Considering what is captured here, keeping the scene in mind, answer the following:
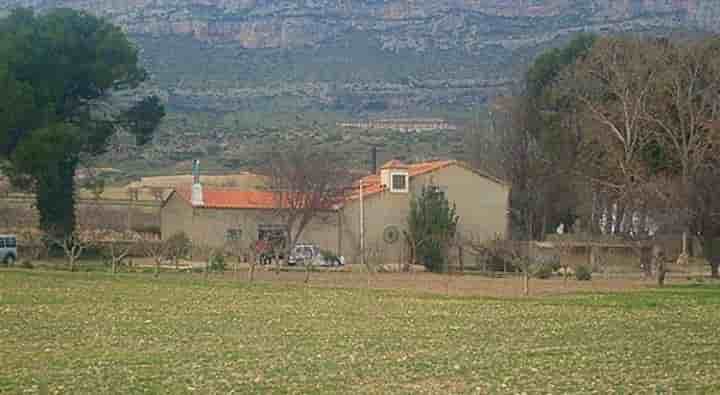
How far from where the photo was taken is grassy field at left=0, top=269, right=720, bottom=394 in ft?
53.3

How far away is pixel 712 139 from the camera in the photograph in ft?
200

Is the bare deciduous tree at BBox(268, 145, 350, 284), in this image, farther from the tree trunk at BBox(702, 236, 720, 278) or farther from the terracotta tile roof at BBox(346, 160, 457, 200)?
the tree trunk at BBox(702, 236, 720, 278)

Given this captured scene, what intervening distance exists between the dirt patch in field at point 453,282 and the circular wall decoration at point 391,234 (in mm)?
9860

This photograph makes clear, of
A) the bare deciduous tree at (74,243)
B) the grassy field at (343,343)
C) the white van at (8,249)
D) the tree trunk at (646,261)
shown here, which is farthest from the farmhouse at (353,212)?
the grassy field at (343,343)

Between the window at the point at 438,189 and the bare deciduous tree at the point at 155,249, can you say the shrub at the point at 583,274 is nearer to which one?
the window at the point at 438,189

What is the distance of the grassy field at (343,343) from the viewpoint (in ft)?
53.3

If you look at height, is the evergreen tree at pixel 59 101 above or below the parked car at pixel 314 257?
above

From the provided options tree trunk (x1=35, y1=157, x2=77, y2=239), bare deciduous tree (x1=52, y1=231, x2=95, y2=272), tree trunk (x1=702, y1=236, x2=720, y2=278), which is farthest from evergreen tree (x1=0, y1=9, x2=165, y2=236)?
tree trunk (x1=702, y1=236, x2=720, y2=278)

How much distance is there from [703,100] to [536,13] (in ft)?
306

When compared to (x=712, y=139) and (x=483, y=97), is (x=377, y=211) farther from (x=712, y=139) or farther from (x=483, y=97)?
(x=483, y=97)

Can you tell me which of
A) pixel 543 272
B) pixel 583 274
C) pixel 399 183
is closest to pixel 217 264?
pixel 543 272

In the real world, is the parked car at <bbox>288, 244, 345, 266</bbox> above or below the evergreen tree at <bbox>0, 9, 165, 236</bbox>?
below

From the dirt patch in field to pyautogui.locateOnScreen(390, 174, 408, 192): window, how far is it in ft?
35.0

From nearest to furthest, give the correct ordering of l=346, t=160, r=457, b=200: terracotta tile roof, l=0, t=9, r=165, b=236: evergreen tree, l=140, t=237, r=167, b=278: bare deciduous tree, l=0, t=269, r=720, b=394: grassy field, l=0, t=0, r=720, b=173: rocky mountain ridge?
1. l=0, t=269, r=720, b=394: grassy field
2. l=140, t=237, r=167, b=278: bare deciduous tree
3. l=0, t=9, r=165, b=236: evergreen tree
4. l=346, t=160, r=457, b=200: terracotta tile roof
5. l=0, t=0, r=720, b=173: rocky mountain ridge
